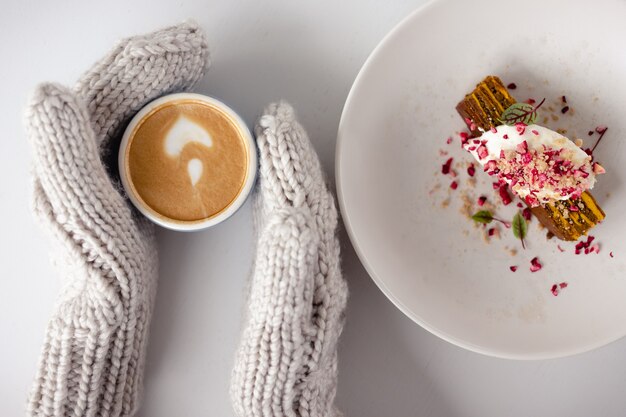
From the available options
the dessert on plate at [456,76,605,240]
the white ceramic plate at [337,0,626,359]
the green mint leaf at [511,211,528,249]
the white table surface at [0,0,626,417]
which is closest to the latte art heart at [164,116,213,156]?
the white table surface at [0,0,626,417]

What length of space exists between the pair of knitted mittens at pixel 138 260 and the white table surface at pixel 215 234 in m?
0.09

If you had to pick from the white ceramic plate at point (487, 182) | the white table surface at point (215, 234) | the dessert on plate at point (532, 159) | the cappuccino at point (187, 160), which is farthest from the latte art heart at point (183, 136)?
the dessert on plate at point (532, 159)

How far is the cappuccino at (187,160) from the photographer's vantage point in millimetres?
913

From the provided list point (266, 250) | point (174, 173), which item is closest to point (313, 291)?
point (266, 250)

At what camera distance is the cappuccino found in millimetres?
913

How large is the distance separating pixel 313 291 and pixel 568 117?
0.56 meters

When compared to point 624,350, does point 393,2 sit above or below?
above

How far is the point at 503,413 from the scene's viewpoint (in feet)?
3.51

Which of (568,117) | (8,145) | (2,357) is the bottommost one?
(2,357)

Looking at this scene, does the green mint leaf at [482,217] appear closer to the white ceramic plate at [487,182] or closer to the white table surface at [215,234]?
the white ceramic plate at [487,182]

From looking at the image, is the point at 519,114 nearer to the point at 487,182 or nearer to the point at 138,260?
the point at 487,182

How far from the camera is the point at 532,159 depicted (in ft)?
3.10

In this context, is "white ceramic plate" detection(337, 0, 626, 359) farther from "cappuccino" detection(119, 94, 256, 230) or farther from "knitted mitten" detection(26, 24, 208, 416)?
"knitted mitten" detection(26, 24, 208, 416)

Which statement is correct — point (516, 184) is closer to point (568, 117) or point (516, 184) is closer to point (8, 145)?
point (568, 117)
